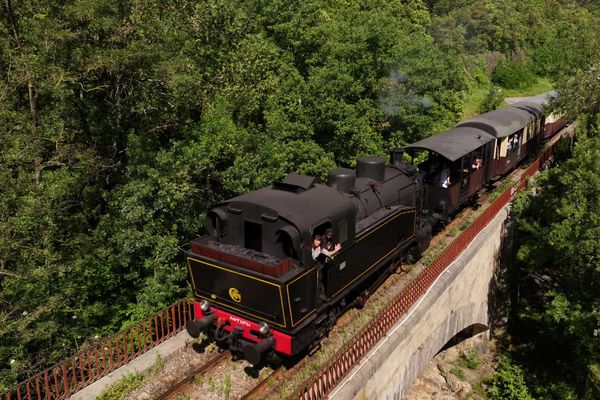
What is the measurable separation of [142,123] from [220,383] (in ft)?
32.7

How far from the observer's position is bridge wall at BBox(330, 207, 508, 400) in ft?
34.8

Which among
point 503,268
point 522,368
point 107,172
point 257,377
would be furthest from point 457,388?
point 107,172

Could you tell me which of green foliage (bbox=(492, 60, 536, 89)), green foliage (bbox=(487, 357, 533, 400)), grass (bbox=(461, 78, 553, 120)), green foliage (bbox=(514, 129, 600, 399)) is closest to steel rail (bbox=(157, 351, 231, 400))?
green foliage (bbox=(514, 129, 600, 399))

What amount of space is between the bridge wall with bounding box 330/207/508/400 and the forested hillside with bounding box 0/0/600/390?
664 cm

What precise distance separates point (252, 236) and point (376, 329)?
3.74 metres

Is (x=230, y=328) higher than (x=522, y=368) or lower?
higher

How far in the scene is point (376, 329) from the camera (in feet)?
36.1

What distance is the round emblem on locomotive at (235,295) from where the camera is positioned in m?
9.80

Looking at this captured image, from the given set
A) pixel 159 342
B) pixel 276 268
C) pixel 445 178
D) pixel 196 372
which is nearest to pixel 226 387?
pixel 196 372

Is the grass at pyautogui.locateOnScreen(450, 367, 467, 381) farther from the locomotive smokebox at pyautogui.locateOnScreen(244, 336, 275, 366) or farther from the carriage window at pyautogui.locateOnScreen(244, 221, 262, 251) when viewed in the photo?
the carriage window at pyautogui.locateOnScreen(244, 221, 262, 251)

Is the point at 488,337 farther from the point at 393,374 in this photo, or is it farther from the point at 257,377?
the point at 257,377

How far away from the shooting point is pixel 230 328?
33.6ft

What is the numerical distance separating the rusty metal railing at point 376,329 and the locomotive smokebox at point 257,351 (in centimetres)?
111

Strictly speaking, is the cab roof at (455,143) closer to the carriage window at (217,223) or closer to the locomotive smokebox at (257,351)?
the carriage window at (217,223)
